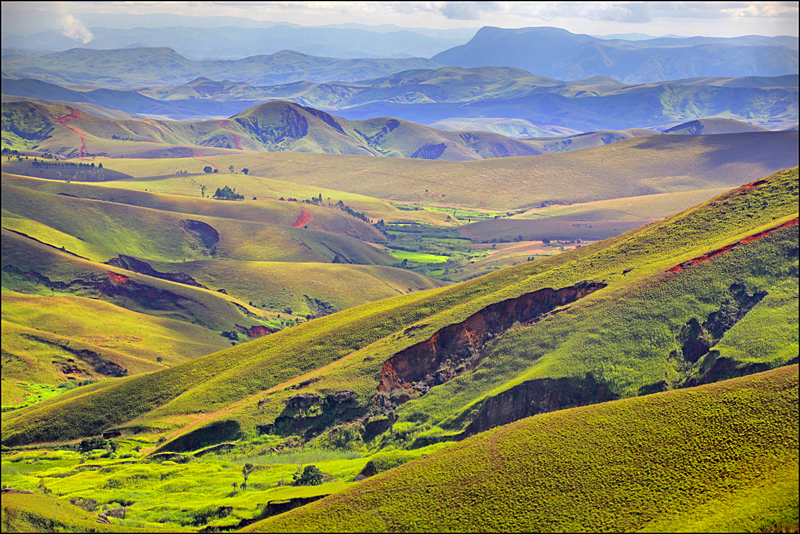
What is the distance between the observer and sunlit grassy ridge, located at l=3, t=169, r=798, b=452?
75.2m

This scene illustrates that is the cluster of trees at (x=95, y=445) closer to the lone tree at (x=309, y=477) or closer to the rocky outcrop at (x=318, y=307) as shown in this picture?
the lone tree at (x=309, y=477)

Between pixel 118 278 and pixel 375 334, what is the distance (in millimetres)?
97501

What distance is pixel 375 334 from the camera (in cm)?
8781

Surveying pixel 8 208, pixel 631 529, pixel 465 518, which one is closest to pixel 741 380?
pixel 631 529

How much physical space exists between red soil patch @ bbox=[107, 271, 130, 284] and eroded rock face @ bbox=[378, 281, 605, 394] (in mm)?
104578

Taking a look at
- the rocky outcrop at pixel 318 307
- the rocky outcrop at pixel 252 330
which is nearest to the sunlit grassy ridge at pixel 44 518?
the rocky outcrop at pixel 252 330

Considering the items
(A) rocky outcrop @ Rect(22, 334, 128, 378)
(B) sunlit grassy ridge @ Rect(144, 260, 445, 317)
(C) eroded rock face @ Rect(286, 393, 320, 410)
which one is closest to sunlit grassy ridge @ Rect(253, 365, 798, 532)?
(C) eroded rock face @ Rect(286, 393, 320, 410)

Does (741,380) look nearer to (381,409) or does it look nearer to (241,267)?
(381,409)

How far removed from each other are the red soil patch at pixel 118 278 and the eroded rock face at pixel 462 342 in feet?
343

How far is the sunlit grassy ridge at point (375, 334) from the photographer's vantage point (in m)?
75.2

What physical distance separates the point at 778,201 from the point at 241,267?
148319mm

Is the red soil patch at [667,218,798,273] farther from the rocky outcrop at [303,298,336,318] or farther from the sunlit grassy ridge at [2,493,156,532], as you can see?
the rocky outcrop at [303,298,336,318]

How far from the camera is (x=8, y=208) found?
184 metres

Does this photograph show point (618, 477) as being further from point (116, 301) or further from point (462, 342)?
point (116, 301)
